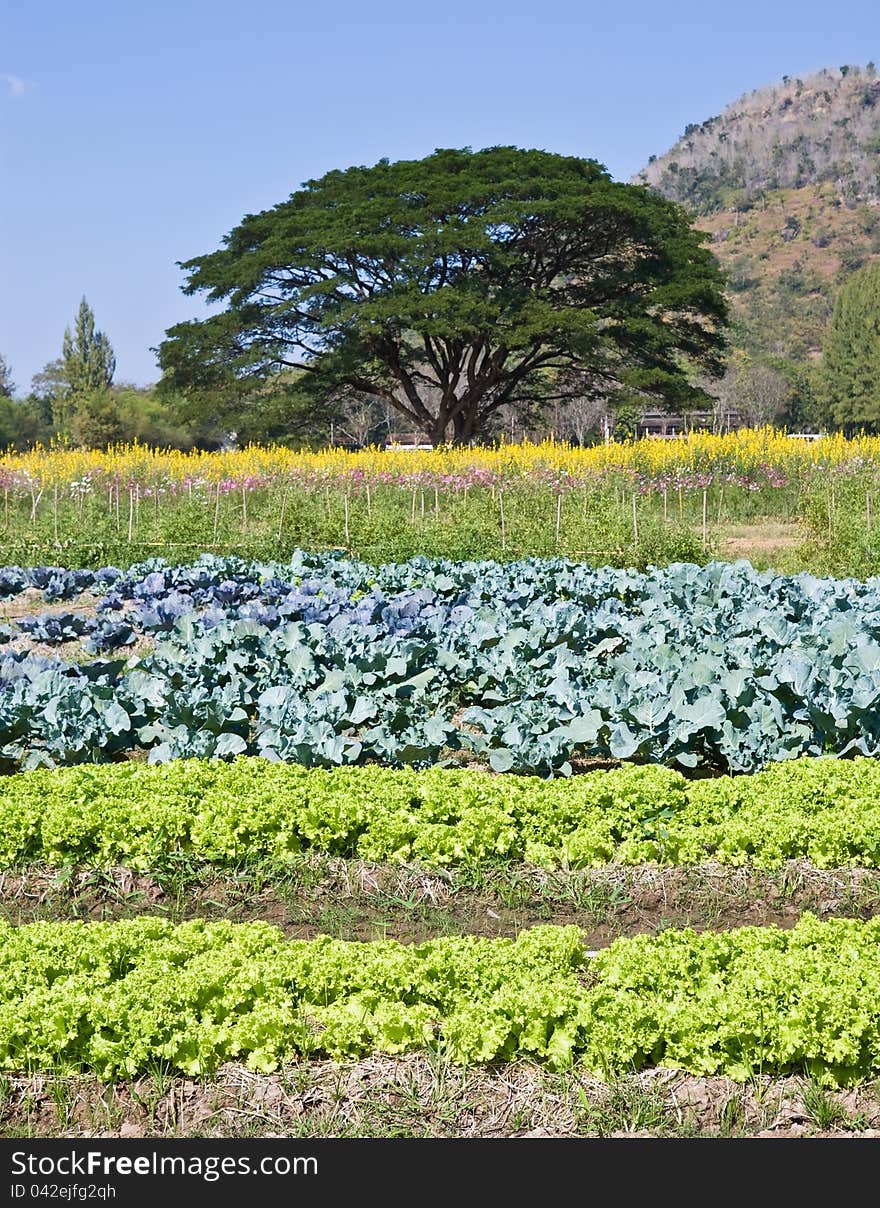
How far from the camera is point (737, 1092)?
11.0 feet

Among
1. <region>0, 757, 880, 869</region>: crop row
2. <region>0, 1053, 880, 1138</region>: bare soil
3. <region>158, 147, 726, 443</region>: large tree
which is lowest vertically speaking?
<region>0, 1053, 880, 1138</region>: bare soil

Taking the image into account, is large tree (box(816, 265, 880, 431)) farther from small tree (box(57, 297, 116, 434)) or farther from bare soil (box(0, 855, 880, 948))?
bare soil (box(0, 855, 880, 948))

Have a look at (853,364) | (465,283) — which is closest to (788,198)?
(853,364)

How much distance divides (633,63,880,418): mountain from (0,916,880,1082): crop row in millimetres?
67757

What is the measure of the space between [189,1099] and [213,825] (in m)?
1.75

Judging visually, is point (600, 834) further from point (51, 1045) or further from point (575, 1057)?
point (51, 1045)

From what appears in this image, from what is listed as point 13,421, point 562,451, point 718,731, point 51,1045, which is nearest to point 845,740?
point 718,731

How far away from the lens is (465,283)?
33.6 meters

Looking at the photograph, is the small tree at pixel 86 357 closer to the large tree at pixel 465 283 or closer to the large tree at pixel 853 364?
the large tree at pixel 465 283

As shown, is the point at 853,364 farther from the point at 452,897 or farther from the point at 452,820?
the point at 452,897

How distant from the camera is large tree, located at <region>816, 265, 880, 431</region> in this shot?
208 feet

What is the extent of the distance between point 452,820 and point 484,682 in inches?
87.9

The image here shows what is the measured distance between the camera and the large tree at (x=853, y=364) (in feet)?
208

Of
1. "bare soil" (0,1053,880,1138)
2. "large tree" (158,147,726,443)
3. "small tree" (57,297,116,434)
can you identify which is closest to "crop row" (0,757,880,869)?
"bare soil" (0,1053,880,1138)
